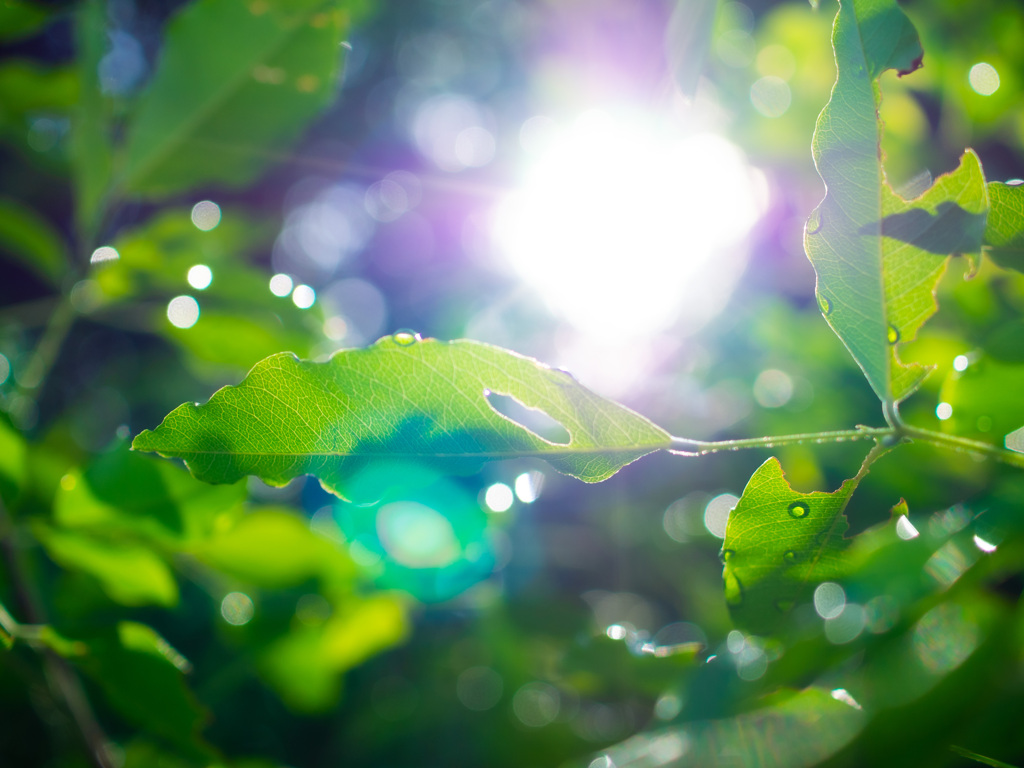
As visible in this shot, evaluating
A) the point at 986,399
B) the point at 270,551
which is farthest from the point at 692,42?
the point at 270,551

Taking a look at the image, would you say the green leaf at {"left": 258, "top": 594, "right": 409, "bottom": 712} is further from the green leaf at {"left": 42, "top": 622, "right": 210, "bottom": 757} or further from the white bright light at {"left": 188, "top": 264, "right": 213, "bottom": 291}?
A: the white bright light at {"left": 188, "top": 264, "right": 213, "bottom": 291}

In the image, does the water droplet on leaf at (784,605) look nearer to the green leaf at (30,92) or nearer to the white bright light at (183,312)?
the white bright light at (183,312)

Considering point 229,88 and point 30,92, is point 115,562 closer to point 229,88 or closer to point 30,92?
point 229,88

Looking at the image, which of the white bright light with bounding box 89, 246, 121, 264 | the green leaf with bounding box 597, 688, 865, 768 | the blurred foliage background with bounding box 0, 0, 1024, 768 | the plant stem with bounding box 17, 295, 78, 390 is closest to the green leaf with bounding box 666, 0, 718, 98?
the blurred foliage background with bounding box 0, 0, 1024, 768

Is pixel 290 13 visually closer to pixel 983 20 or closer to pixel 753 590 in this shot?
pixel 753 590

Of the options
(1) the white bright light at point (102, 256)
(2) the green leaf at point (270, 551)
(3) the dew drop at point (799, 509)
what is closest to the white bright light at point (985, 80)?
(3) the dew drop at point (799, 509)

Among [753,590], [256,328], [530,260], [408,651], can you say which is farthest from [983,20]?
[408,651]

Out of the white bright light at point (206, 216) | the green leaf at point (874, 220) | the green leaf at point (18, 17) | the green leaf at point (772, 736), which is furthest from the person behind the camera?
the white bright light at point (206, 216)

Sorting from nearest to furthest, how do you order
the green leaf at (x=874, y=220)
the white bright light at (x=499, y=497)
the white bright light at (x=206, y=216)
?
the green leaf at (x=874, y=220)
the white bright light at (x=499, y=497)
the white bright light at (x=206, y=216)
